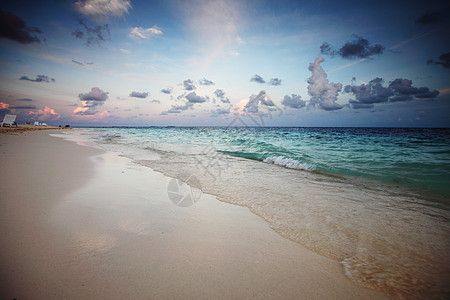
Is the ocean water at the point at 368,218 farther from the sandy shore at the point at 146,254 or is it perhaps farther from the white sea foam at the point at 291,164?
the white sea foam at the point at 291,164

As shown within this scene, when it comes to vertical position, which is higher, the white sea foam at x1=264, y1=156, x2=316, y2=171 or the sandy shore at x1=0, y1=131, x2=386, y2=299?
the sandy shore at x1=0, y1=131, x2=386, y2=299

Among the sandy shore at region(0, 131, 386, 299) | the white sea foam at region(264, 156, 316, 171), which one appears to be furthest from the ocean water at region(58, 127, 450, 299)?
the white sea foam at region(264, 156, 316, 171)

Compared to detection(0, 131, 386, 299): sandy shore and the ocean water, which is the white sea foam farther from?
detection(0, 131, 386, 299): sandy shore

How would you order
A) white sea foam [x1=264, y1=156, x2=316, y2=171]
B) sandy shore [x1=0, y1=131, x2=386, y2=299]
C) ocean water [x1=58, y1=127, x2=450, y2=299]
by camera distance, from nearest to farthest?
sandy shore [x1=0, y1=131, x2=386, y2=299]
ocean water [x1=58, y1=127, x2=450, y2=299]
white sea foam [x1=264, y1=156, x2=316, y2=171]

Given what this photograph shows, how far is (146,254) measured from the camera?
2227mm

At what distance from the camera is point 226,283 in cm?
187

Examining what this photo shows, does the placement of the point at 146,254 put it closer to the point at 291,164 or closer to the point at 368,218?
the point at 368,218

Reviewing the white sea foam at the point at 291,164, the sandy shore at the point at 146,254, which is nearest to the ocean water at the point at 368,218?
the sandy shore at the point at 146,254

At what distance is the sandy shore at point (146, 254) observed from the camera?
1743mm

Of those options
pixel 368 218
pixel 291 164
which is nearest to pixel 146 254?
pixel 368 218

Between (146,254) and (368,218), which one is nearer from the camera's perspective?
(146,254)

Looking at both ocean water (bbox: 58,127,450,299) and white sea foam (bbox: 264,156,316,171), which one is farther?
white sea foam (bbox: 264,156,316,171)

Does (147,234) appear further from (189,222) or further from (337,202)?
(337,202)

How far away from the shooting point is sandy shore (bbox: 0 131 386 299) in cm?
174
